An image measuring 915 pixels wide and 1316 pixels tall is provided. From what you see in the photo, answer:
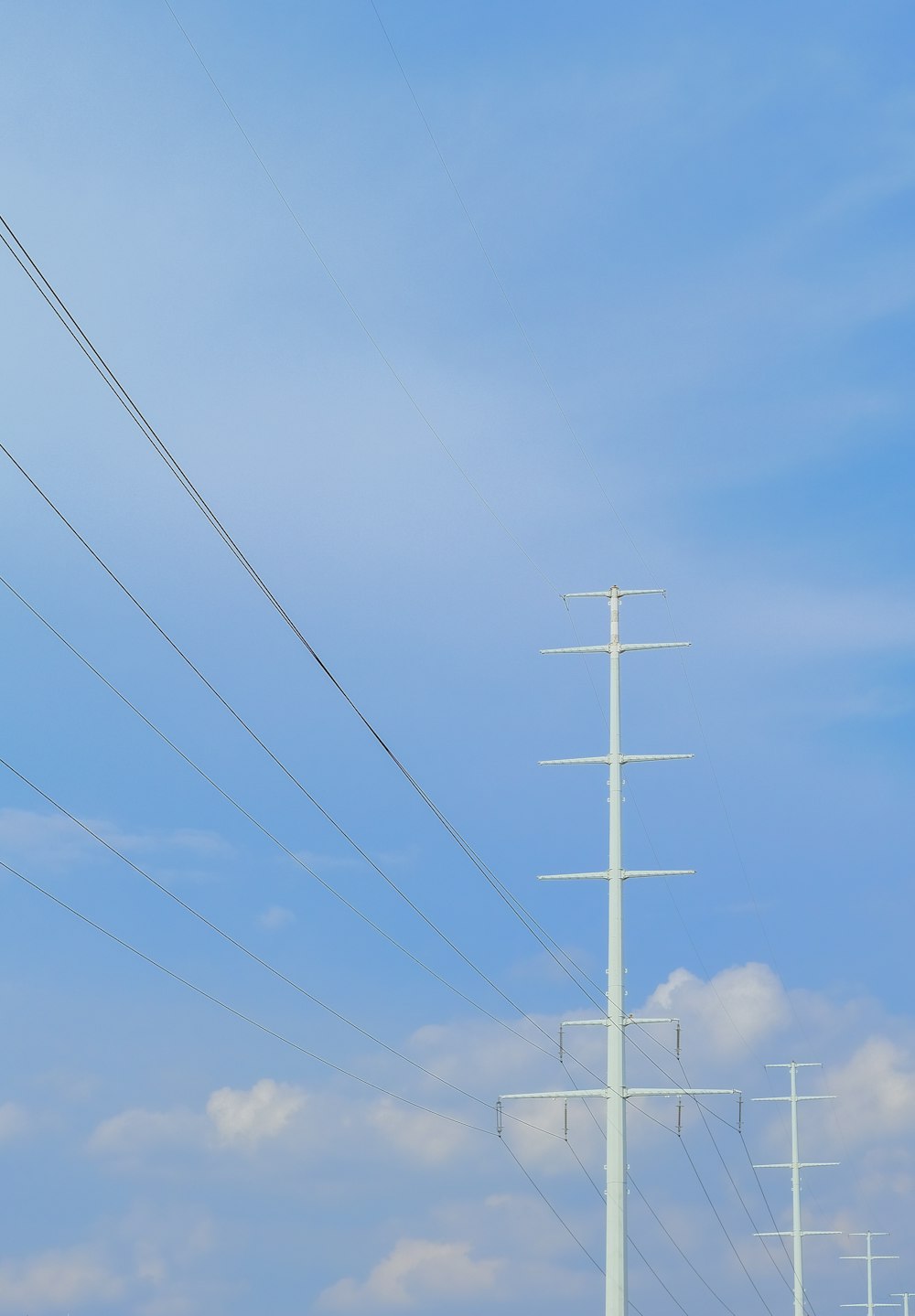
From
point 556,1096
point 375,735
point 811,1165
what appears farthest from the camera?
point 811,1165

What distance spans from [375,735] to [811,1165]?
75.7 metres

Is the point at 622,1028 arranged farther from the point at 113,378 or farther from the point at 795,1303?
the point at 795,1303

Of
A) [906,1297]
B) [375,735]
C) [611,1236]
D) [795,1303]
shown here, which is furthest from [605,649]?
[906,1297]

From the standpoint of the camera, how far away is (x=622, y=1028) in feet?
168

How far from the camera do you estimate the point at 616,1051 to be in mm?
50812

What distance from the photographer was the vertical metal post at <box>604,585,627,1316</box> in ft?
158

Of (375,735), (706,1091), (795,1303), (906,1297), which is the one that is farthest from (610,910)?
(906,1297)

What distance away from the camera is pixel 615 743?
56562mm

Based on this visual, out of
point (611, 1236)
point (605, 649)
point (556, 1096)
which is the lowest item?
point (611, 1236)

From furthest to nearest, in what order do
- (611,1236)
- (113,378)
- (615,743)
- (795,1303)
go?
1. (795,1303)
2. (615,743)
3. (611,1236)
4. (113,378)

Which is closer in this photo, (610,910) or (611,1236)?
(611,1236)

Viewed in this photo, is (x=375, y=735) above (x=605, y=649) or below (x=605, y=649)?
below

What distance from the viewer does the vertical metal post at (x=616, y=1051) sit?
48.2 m

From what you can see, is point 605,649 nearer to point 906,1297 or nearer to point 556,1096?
point 556,1096
